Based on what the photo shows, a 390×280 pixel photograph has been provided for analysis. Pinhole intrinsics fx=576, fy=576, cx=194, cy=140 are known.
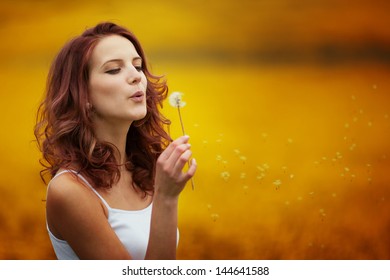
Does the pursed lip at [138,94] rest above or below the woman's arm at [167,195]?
above

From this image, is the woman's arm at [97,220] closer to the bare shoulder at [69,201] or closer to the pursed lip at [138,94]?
the bare shoulder at [69,201]

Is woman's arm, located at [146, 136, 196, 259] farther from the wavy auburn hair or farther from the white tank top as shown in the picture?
the wavy auburn hair

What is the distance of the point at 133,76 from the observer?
68.2 inches

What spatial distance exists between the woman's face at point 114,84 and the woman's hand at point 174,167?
0.24m

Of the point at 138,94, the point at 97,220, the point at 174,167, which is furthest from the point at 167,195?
the point at 138,94

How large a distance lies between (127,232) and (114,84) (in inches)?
17.3

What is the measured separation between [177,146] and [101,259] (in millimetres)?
411

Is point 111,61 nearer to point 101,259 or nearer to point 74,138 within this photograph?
point 74,138

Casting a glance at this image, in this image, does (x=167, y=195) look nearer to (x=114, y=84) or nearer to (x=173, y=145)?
(x=173, y=145)

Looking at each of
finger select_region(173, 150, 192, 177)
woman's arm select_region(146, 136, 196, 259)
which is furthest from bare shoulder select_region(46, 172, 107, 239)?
finger select_region(173, 150, 192, 177)

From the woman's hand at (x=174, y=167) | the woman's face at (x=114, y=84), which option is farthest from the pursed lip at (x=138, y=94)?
the woman's hand at (x=174, y=167)

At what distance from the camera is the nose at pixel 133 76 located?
1.72 meters

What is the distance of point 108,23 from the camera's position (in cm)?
180
